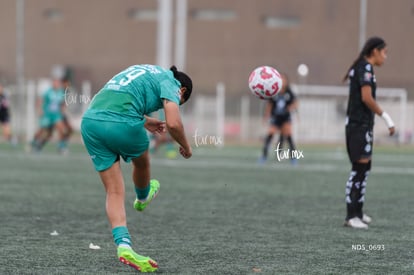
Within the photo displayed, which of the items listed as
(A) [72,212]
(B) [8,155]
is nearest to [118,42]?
(B) [8,155]

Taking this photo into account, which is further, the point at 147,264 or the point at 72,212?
the point at 72,212

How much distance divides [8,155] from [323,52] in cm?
2096

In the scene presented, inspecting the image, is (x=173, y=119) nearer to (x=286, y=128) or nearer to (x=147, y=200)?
(x=147, y=200)

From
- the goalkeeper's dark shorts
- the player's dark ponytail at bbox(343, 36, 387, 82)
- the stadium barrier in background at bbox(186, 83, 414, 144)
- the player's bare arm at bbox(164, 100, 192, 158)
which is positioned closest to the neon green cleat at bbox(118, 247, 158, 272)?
the player's bare arm at bbox(164, 100, 192, 158)

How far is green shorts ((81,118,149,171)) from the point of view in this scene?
627 cm

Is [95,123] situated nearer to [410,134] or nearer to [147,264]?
[147,264]

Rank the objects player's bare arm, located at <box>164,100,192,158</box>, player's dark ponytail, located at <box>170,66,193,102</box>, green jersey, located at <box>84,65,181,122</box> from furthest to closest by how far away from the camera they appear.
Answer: player's dark ponytail, located at <box>170,66,193,102</box>
green jersey, located at <box>84,65,181,122</box>
player's bare arm, located at <box>164,100,192,158</box>

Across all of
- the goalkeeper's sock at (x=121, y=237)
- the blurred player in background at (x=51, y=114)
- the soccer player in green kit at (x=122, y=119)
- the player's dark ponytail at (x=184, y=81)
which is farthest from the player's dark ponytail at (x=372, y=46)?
the blurred player in background at (x=51, y=114)

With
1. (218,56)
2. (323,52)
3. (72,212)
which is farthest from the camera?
(218,56)

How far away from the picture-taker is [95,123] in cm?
629

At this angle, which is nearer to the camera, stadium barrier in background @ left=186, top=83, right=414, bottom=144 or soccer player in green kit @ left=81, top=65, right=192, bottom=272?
soccer player in green kit @ left=81, top=65, right=192, bottom=272

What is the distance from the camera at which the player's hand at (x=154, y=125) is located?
6805 millimetres

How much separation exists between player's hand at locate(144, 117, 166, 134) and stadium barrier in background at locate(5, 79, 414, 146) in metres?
24.8

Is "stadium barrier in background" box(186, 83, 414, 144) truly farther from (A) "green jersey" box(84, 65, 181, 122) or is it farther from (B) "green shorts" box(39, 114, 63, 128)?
(A) "green jersey" box(84, 65, 181, 122)
